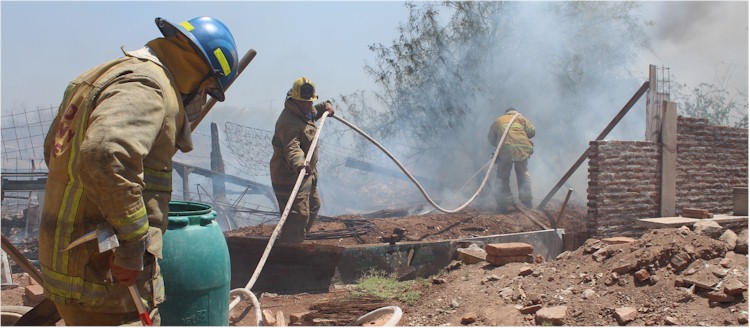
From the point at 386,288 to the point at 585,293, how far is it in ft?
7.26

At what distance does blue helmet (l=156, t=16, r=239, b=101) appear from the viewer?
305cm

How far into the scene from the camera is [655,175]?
9188 millimetres

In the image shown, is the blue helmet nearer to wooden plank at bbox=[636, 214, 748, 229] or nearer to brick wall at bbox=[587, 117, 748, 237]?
brick wall at bbox=[587, 117, 748, 237]

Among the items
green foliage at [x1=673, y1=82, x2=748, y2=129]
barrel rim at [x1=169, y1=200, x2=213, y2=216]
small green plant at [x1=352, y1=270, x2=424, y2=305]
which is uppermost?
green foliage at [x1=673, y1=82, x2=748, y2=129]

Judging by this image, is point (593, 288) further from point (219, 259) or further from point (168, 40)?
point (168, 40)

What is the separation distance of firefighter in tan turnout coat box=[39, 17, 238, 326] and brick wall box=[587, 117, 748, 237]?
23.1 ft

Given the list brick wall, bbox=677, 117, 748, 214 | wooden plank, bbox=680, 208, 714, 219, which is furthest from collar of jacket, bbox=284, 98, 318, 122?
brick wall, bbox=677, 117, 748, 214

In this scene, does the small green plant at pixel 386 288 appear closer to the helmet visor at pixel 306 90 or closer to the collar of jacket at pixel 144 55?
the helmet visor at pixel 306 90

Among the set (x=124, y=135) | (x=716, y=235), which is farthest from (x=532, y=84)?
Result: (x=124, y=135)

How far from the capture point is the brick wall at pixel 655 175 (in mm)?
8805

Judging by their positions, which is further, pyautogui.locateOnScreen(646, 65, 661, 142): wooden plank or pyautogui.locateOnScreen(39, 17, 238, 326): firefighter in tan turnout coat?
pyautogui.locateOnScreen(646, 65, 661, 142): wooden plank

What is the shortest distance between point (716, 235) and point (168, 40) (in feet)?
23.2

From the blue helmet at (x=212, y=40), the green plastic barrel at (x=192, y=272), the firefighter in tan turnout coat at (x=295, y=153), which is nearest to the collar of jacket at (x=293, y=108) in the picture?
the firefighter in tan turnout coat at (x=295, y=153)

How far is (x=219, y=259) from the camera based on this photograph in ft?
11.9
